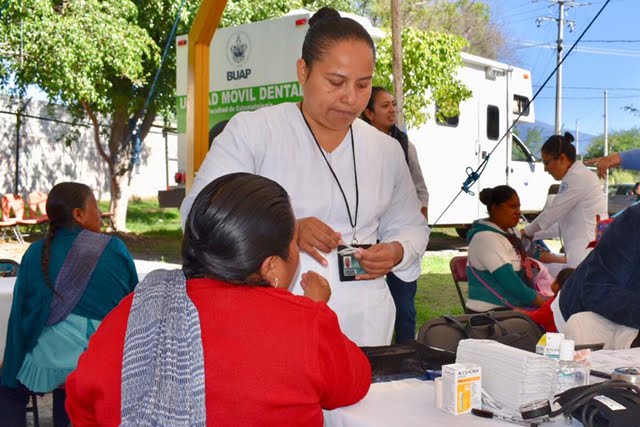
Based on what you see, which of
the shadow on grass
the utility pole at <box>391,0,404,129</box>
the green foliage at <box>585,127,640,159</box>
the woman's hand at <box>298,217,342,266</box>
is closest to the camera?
the woman's hand at <box>298,217,342,266</box>

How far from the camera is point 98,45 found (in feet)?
38.5

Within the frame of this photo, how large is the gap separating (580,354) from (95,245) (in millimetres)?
2187

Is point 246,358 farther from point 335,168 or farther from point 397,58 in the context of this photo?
point 397,58

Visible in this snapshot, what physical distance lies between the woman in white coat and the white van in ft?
11.7

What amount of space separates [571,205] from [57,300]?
379 cm

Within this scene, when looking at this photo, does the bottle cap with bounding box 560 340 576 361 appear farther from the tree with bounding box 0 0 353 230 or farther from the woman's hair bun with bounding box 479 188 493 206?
the tree with bounding box 0 0 353 230

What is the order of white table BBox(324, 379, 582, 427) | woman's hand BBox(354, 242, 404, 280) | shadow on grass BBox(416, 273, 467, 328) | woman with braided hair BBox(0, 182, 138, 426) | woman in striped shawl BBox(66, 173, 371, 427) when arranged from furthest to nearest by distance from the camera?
shadow on grass BBox(416, 273, 467, 328) → woman with braided hair BBox(0, 182, 138, 426) → woman's hand BBox(354, 242, 404, 280) → white table BBox(324, 379, 582, 427) → woman in striped shawl BBox(66, 173, 371, 427)

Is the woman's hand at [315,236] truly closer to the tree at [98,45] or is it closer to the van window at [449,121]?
the tree at [98,45]

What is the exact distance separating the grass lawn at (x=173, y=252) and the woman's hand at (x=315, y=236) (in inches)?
197

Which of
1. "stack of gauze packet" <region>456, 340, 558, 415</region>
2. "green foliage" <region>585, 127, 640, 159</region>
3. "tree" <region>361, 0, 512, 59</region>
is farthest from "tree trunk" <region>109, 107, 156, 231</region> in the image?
"green foliage" <region>585, 127, 640, 159</region>

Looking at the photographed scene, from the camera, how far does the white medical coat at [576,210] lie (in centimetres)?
556

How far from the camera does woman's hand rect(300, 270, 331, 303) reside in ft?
6.46

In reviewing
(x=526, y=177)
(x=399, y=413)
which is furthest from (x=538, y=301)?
(x=526, y=177)

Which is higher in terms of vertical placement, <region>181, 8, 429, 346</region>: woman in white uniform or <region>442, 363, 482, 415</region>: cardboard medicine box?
<region>181, 8, 429, 346</region>: woman in white uniform
